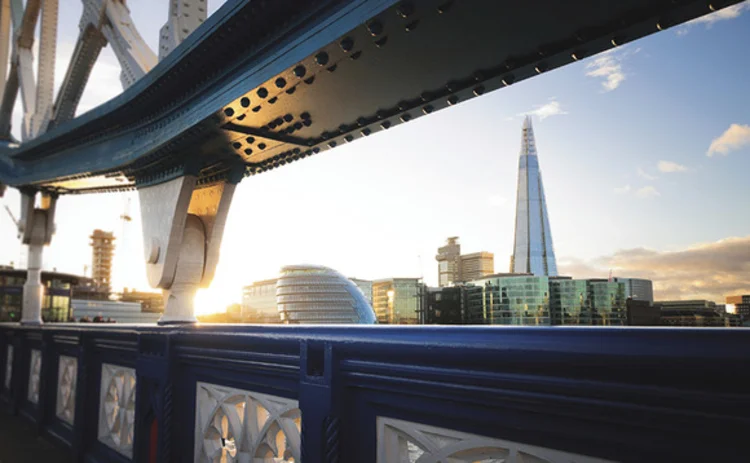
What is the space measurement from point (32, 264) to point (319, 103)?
935 centimetres

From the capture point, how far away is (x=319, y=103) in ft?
15.1

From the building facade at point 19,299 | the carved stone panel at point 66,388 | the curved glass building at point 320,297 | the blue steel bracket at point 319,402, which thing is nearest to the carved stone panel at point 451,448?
the blue steel bracket at point 319,402

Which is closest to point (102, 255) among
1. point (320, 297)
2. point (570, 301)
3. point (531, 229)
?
point (320, 297)

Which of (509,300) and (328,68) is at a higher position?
(328,68)

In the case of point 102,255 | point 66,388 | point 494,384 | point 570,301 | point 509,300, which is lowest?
point 66,388

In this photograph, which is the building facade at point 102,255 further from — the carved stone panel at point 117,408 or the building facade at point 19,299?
the carved stone panel at point 117,408

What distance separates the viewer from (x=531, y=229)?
150375mm

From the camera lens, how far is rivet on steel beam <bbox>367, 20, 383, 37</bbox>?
3.20 meters

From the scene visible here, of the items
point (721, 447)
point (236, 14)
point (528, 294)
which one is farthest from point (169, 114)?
point (528, 294)

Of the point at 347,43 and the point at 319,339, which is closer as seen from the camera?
the point at 319,339

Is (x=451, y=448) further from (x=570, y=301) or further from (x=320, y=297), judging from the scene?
(x=570, y=301)

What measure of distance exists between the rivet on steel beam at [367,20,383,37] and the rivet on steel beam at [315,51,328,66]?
494mm

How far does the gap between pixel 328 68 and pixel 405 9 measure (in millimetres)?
1031

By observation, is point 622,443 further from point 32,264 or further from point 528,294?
point 528,294
